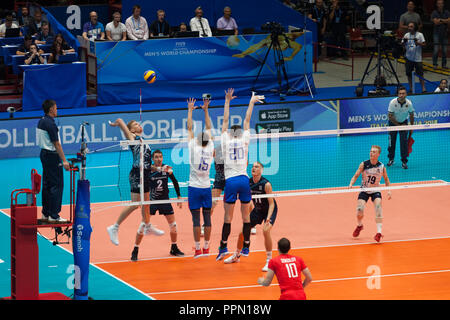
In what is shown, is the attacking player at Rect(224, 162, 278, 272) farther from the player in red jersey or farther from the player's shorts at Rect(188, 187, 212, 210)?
the player in red jersey

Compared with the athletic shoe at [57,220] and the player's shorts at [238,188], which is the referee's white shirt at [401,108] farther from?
the athletic shoe at [57,220]

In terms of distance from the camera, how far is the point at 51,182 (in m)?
15.6

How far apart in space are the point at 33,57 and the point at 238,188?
1349 cm

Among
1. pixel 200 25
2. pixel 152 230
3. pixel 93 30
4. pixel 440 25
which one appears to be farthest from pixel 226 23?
pixel 152 230

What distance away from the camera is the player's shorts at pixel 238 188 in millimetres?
15375

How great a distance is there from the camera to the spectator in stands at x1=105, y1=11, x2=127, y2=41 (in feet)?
90.9

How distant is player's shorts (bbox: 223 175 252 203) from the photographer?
14.7 m

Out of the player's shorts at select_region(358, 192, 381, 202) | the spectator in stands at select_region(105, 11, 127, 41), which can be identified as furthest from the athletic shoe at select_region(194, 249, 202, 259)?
the spectator in stands at select_region(105, 11, 127, 41)

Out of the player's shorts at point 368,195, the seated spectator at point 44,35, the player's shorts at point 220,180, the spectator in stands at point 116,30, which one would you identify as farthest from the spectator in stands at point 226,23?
the player's shorts at point 368,195

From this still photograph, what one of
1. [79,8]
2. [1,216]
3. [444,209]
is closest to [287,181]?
[444,209]

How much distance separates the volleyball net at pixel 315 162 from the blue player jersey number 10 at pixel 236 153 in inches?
200

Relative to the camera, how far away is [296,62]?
95.7 ft

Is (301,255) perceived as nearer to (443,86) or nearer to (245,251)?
(245,251)

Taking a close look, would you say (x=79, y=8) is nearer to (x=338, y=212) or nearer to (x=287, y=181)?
(x=287, y=181)
